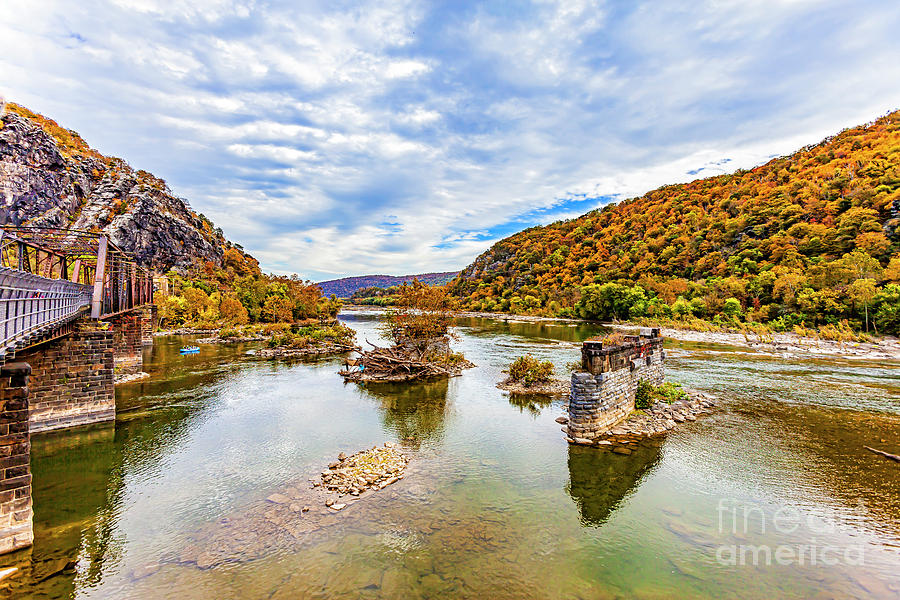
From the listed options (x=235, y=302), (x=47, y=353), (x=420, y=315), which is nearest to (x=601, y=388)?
(x=420, y=315)

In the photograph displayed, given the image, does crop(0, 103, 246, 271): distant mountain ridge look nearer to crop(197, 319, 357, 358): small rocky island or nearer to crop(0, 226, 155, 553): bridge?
crop(197, 319, 357, 358): small rocky island

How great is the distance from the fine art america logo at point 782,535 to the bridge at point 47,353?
611 inches

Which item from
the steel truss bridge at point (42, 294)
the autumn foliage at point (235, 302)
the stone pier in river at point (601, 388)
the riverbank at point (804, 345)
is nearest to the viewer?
the steel truss bridge at point (42, 294)

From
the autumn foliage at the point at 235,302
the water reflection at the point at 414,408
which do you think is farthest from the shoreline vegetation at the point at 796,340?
the autumn foliage at the point at 235,302

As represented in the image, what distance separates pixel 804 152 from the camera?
95.9m

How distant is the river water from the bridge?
3.82ft

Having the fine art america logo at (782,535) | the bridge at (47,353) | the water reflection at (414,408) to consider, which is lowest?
the fine art america logo at (782,535)

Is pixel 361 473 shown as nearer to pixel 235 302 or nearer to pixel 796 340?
pixel 796 340

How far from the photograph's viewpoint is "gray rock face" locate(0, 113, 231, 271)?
5566cm

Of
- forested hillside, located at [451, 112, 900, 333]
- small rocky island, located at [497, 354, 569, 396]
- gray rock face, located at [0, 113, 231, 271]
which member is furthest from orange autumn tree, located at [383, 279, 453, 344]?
forested hillside, located at [451, 112, 900, 333]

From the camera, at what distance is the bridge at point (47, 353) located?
775cm

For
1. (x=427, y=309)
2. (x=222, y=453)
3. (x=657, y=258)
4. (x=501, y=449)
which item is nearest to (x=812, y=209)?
(x=657, y=258)

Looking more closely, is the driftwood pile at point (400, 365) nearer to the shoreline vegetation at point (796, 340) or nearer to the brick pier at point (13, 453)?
the brick pier at point (13, 453)

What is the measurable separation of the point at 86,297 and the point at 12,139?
6541 cm
